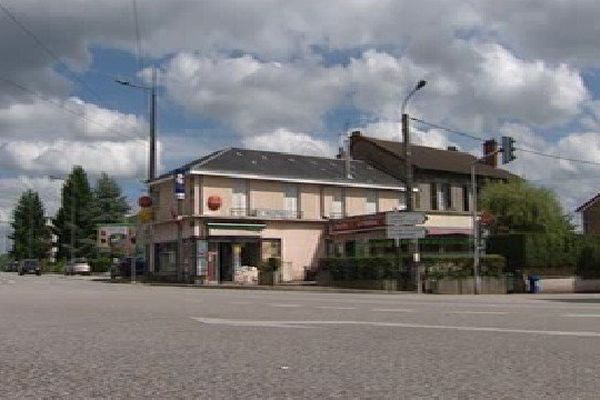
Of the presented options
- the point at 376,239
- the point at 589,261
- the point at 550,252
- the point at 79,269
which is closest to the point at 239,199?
the point at 376,239

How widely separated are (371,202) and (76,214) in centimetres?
6300

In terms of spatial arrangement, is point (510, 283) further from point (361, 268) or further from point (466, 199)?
point (466, 199)

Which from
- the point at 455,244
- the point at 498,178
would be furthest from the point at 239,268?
the point at 498,178

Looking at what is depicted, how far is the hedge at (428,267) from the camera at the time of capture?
37.6 metres

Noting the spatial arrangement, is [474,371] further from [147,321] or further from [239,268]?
[239,268]

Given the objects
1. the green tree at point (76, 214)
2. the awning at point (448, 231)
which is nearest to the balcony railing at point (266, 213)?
the awning at point (448, 231)

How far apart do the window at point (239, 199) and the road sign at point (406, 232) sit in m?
16.4

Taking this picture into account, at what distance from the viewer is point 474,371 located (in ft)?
28.7

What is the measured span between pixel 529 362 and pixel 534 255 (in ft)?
114

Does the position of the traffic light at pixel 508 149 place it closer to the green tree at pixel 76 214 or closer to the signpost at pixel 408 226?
the signpost at pixel 408 226

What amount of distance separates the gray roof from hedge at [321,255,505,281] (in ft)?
46.1

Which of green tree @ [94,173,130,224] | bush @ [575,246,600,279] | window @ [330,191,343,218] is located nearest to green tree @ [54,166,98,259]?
green tree @ [94,173,130,224]

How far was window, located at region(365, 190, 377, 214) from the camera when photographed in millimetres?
58562

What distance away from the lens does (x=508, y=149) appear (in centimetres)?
3519
